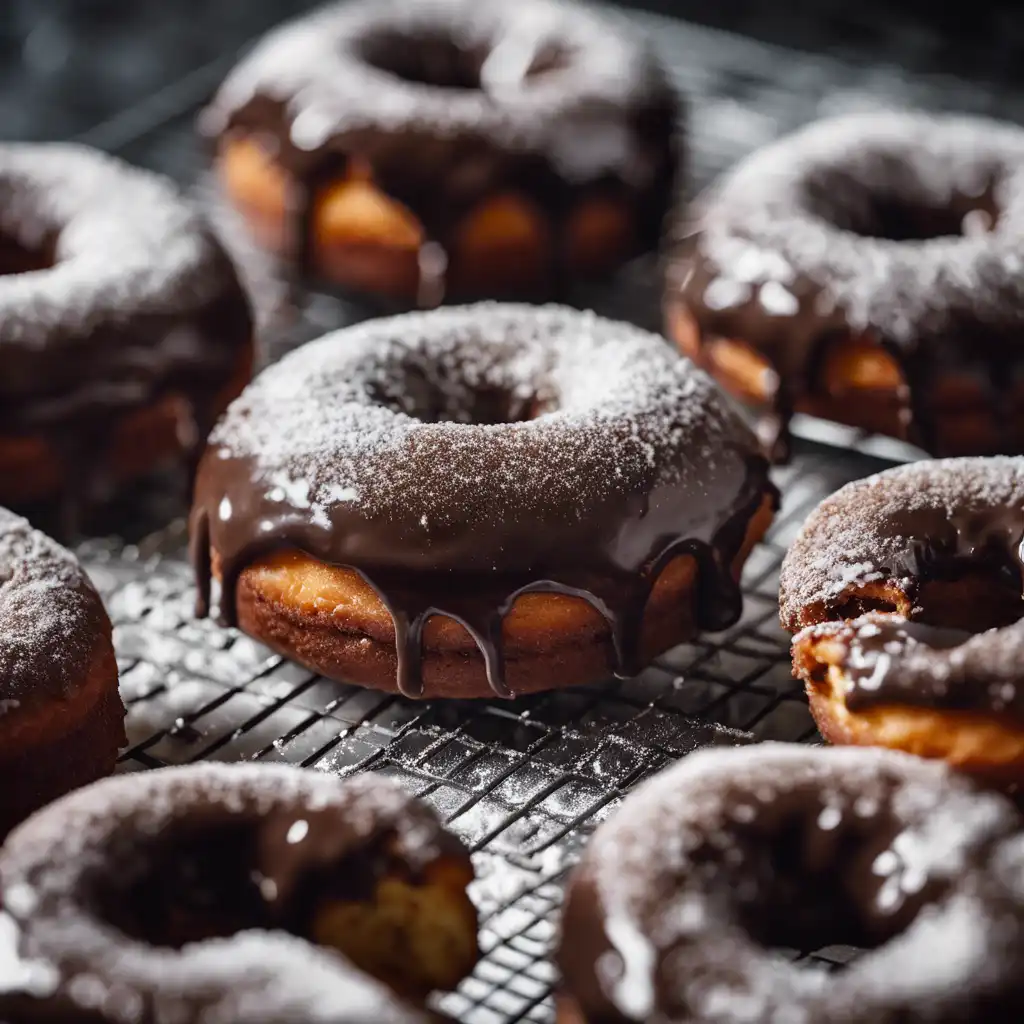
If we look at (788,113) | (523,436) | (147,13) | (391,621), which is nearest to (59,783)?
(391,621)

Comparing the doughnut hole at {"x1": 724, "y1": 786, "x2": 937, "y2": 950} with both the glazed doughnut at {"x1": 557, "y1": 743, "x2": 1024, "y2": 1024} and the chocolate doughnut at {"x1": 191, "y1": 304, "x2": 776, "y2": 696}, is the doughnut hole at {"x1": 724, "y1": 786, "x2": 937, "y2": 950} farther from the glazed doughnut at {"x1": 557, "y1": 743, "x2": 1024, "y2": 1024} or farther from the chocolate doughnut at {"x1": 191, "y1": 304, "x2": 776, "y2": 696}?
the chocolate doughnut at {"x1": 191, "y1": 304, "x2": 776, "y2": 696}

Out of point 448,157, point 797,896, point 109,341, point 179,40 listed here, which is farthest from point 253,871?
point 179,40

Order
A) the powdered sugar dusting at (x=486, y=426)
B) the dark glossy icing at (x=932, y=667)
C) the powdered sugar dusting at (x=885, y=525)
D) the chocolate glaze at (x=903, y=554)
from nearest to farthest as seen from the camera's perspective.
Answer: the dark glossy icing at (x=932, y=667), the chocolate glaze at (x=903, y=554), the powdered sugar dusting at (x=885, y=525), the powdered sugar dusting at (x=486, y=426)

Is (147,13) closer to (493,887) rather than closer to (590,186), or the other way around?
(590,186)

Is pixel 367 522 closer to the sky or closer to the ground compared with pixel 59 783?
closer to the sky

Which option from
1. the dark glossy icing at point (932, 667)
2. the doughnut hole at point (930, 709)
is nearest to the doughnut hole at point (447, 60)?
the doughnut hole at point (930, 709)

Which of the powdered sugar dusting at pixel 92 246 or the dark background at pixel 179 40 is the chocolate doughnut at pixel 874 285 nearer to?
the powdered sugar dusting at pixel 92 246

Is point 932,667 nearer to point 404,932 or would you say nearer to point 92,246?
point 404,932

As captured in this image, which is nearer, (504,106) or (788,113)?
(504,106)
